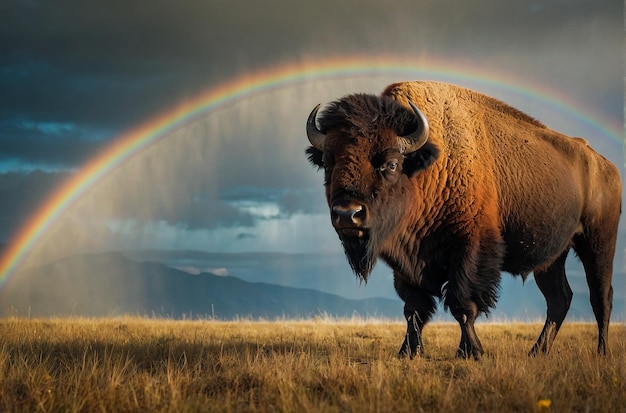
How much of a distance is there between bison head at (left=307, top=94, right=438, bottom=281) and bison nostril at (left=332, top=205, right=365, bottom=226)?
1 cm

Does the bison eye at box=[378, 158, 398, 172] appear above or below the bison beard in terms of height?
above

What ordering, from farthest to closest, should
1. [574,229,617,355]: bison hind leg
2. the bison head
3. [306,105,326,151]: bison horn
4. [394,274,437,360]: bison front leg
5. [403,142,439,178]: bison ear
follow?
[574,229,617,355]: bison hind leg
[394,274,437,360]: bison front leg
[306,105,326,151]: bison horn
[403,142,439,178]: bison ear
the bison head

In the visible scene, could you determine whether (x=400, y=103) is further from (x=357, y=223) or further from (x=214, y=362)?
(x=214, y=362)

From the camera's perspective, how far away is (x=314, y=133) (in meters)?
9.59

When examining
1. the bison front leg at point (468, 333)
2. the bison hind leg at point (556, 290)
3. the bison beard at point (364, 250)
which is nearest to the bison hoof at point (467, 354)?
the bison front leg at point (468, 333)

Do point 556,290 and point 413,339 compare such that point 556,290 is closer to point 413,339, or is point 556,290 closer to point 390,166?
point 413,339

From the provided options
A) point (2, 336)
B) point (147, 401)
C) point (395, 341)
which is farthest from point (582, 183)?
point (2, 336)

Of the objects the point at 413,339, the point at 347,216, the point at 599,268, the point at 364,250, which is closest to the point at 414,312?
the point at 413,339

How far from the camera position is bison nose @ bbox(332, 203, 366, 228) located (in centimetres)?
801

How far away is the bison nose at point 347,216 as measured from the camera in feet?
26.3

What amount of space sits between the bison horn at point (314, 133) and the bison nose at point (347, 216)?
1.69 metres

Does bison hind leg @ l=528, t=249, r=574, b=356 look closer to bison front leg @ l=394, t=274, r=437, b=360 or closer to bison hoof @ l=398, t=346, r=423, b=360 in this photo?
bison front leg @ l=394, t=274, r=437, b=360

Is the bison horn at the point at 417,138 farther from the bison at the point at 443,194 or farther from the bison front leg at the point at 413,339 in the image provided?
the bison front leg at the point at 413,339

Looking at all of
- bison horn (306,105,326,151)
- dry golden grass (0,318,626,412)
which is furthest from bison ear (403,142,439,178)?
dry golden grass (0,318,626,412)
